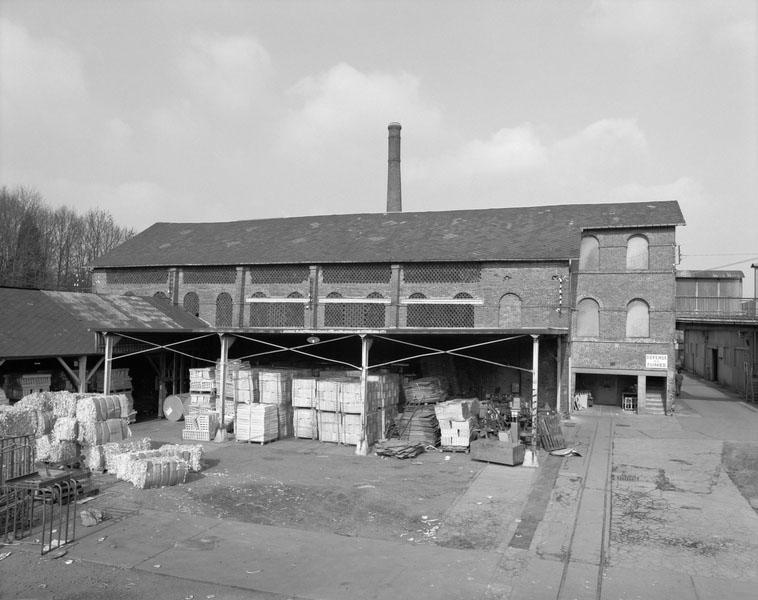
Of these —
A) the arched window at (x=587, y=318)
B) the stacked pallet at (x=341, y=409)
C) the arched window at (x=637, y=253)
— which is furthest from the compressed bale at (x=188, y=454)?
the arched window at (x=637, y=253)

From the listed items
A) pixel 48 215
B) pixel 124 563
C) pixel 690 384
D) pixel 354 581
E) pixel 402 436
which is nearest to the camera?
pixel 354 581

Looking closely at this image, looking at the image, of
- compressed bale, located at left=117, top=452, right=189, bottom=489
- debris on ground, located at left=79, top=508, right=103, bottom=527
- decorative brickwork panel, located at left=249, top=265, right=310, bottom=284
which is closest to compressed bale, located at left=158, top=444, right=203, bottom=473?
compressed bale, located at left=117, top=452, right=189, bottom=489

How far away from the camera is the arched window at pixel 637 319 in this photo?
26.1 metres

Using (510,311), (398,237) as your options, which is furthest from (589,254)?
(398,237)

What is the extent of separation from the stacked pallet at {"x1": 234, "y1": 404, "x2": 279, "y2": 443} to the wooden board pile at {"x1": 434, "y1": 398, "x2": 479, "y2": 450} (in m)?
5.10

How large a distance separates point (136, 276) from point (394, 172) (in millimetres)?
16669

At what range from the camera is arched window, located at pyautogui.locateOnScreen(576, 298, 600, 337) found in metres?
26.7

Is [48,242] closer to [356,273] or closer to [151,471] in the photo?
[356,273]

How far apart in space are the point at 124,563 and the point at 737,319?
101 ft

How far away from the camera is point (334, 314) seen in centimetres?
2734

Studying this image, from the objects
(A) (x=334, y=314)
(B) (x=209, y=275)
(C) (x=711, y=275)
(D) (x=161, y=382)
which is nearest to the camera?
(D) (x=161, y=382)

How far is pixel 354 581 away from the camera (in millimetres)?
8430

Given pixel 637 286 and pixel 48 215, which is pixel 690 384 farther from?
pixel 48 215

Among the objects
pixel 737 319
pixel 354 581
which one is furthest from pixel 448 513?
pixel 737 319
